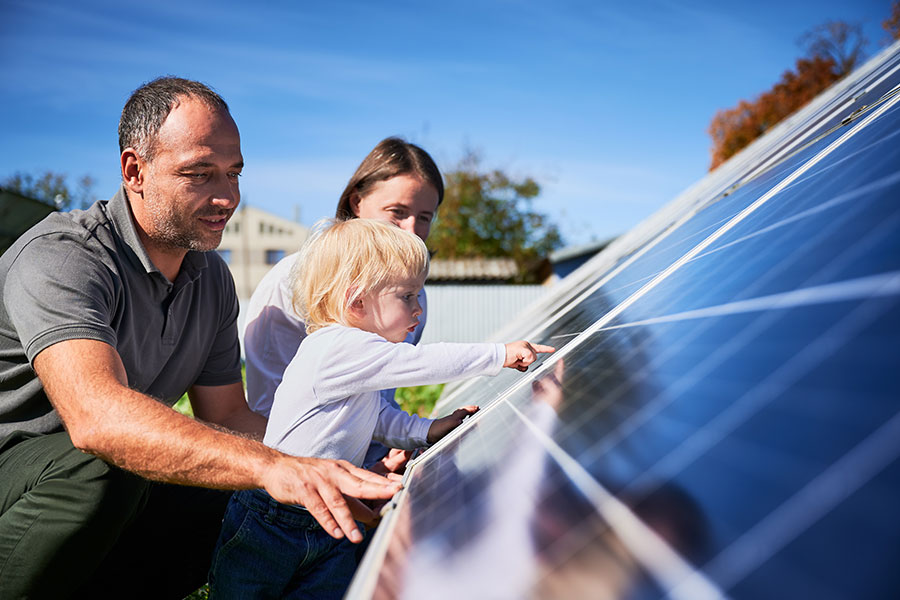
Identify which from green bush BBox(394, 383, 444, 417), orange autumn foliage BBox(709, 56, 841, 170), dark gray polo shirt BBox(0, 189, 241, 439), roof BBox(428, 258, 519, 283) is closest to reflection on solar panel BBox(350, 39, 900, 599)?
dark gray polo shirt BBox(0, 189, 241, 439)

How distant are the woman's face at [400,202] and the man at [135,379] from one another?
2.83ft

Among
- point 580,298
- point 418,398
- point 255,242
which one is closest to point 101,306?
point 580,298

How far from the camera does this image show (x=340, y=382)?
2121mm

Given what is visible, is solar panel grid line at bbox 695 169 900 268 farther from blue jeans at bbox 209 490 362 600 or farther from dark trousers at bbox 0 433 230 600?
dark trousers at bbox 0 433 230 600

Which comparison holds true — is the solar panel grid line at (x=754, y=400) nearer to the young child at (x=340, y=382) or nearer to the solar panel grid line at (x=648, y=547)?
the solar panel grid line at (x=648, y=547)

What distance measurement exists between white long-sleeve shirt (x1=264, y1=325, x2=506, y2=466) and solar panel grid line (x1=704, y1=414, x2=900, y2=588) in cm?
156

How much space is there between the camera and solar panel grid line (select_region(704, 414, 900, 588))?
0.55 meters

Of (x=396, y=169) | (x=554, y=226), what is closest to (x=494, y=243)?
(x=554, y=226)

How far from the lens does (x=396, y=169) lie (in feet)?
12.7

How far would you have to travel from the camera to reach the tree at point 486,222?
1708 inches

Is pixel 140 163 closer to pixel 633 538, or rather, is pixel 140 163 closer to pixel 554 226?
pixel 633 538

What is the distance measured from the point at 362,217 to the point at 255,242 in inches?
1851

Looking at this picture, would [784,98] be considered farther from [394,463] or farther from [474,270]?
[394,463]

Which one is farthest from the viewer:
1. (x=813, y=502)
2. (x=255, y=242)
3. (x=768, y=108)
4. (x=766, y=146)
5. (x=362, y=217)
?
(x=255, y=242)
